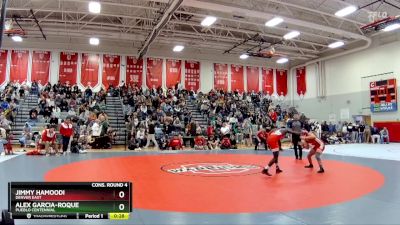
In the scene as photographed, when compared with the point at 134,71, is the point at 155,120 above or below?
below

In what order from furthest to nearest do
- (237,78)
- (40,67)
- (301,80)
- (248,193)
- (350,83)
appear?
(301,80)
(237,78)
(350,83)
(40,67)
(248,193)

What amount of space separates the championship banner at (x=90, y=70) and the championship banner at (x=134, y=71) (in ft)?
7.34

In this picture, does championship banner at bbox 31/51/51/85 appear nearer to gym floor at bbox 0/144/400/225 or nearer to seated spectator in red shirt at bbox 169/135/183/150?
seated spectator in red shirt at bbox 169/135/183/150

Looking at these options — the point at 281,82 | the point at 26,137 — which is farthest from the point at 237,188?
the point at 281,82

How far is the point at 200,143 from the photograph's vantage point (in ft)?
52.3

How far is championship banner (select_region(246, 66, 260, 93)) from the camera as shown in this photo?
89.9 ft

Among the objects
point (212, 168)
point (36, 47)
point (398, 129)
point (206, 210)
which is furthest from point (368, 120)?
point (36, 47)

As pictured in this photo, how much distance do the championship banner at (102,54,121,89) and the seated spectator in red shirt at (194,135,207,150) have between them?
1001 centimetres

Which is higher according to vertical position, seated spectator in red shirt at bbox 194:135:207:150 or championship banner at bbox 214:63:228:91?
championship banner at bbox 214:63:228:91

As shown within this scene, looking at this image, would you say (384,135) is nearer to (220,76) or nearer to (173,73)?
(220,76)

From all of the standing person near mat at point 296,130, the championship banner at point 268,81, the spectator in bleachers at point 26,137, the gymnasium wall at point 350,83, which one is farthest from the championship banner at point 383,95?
the spectator in bleachers at point 26,137

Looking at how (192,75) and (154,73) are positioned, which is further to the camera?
(192,75)

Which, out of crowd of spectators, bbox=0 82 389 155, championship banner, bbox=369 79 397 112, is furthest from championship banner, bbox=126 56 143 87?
championship banner, bbox=369 79 397 112

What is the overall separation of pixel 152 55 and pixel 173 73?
85.1 inches
